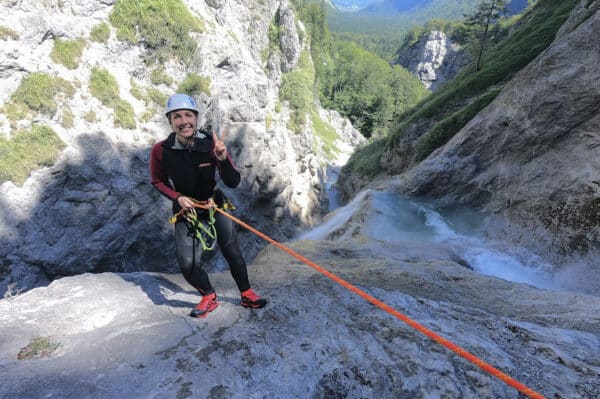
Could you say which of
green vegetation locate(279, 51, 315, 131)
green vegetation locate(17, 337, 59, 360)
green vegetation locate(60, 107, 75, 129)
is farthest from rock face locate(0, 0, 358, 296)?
green vegetation locate(279, 51, 315, 131)

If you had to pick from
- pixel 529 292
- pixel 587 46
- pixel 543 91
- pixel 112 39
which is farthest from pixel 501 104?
pixel 112 39

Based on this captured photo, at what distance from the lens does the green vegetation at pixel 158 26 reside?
18281mm

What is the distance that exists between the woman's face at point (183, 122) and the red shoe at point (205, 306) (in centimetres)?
245

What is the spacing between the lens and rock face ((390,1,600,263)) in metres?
11.0

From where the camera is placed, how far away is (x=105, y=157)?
1534cm

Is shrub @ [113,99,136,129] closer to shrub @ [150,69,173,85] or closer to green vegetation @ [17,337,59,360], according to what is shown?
shrub @ [150,69,173,85]

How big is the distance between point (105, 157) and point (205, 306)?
553 inches

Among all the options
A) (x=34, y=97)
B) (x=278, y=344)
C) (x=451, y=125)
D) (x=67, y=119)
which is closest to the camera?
(x=278, y=344)

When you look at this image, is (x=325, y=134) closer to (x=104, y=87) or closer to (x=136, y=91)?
(x=136, y=91)

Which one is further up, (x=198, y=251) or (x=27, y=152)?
(x=27, y=152)

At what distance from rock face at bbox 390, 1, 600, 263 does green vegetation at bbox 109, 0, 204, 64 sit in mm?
19181

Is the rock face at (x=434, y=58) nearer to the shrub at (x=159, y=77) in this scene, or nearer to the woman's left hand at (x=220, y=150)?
the shrub at (x=159, y=77)

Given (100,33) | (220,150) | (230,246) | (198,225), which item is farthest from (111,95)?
(230,246)

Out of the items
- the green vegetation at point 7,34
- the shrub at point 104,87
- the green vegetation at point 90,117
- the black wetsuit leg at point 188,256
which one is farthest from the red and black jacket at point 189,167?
the green vegetation at point 7,34
